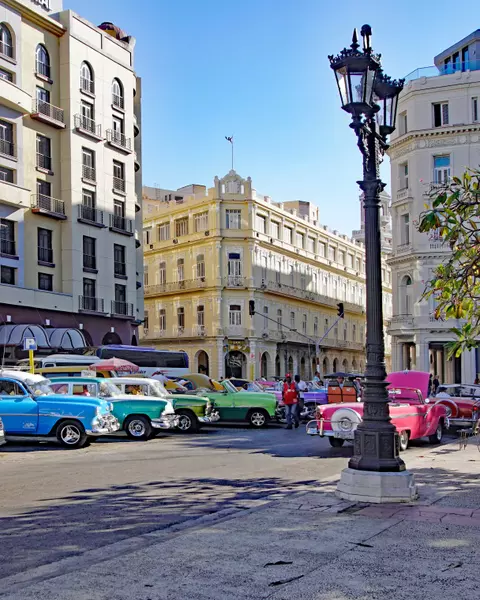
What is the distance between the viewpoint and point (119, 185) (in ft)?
149

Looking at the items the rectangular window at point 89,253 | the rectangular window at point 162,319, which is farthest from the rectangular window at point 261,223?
the rectangular window at point 89,253

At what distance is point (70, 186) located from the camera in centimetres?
4088

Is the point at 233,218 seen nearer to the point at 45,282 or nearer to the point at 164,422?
the point at 45,282

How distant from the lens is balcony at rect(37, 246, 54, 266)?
39.8 metres

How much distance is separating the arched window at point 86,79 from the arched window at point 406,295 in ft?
75.7

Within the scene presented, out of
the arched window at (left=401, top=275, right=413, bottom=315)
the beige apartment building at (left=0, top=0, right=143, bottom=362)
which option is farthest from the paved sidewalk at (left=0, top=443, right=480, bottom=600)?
the arched window at (left=401, top=275, right=413, bottom=315)

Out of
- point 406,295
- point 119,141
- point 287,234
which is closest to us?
point 119,141

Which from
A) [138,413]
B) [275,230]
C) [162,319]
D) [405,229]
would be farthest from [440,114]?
[138,413]

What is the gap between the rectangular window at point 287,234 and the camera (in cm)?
7000

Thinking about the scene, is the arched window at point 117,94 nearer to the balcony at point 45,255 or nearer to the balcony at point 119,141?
the balcony at point 119,141

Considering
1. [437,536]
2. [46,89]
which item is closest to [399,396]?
[437,536]

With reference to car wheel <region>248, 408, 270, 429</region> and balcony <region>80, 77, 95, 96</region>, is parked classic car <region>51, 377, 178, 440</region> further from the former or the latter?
balcony <region>80, 77, 95, 96</region>

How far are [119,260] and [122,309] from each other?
9.74 feet

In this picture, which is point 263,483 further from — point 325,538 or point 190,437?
Answer: point 190,437
